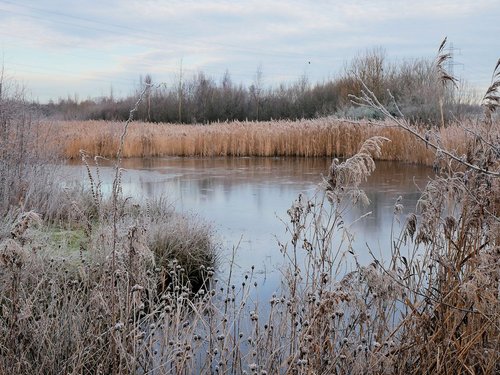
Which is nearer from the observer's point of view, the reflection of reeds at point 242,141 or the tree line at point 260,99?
the reflection of reeds at point 242,141

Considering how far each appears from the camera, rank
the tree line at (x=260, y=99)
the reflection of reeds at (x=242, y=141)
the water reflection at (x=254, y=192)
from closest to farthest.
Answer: the water reflection at (x=254, y=192)
the reflection of reeds at (x=242, y=141)
the tree line at (x=260, y=99)

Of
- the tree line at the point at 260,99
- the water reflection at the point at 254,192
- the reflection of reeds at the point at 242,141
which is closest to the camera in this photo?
the water reflection at the point at 254,192

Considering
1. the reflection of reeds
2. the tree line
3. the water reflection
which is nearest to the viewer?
the water reflection

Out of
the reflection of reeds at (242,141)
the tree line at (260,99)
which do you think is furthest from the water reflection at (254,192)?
the tree line at (260,99)

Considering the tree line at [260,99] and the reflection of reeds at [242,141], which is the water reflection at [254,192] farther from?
the tree line at [260,99]

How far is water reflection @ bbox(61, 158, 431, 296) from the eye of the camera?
24.3ft

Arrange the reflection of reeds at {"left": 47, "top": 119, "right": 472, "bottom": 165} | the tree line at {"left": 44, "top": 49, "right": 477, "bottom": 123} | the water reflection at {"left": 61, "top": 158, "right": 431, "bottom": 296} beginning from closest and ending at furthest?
the water reflection at {"left": 61, "top": 158, "right": 431, "bottom": 296} → the reflection of reeds at {"left": 47, "top": 119, "right": 472, "bottom": 165} → the tree line at {"left": 44, "top": 49, "right": 477, "bottom": 123}

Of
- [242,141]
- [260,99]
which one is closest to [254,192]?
[242,141]

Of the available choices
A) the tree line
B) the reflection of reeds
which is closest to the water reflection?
the reflection of reeds

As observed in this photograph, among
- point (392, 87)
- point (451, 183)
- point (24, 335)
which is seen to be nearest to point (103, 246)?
point (24, 335)

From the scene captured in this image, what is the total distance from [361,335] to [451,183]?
107 centimetres

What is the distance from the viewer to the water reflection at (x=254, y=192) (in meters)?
7.41

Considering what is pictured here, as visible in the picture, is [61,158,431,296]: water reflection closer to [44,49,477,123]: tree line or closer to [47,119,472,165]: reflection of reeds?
[47,119,472,165]: reflection of reeds

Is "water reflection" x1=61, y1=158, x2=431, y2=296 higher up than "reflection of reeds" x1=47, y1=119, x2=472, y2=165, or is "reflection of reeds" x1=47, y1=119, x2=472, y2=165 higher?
"reflection of reeds" x1=47, y1=119, x2=472, y2=165
